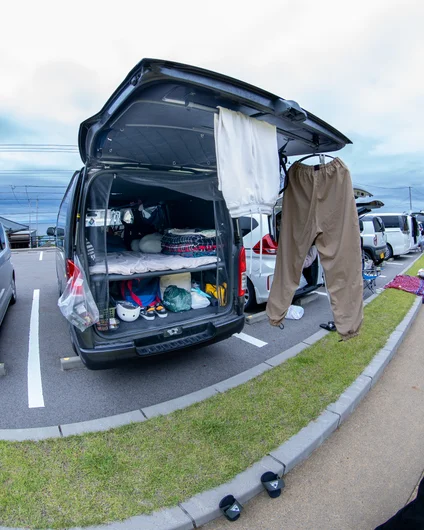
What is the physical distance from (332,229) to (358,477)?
173 centimetres

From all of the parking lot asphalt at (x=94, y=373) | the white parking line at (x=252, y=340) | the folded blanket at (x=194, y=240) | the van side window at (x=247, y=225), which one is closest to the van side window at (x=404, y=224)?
the parking lot asphalt at (x=94, y=373)

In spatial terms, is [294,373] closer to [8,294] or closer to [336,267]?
[336,267]

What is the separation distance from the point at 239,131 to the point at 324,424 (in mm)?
2350

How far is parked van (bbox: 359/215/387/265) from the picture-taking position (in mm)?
9672

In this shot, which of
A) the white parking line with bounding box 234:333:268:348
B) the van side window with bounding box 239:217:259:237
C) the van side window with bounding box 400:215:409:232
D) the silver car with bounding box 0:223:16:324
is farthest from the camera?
the van side window with bounding box 400:215:409:232

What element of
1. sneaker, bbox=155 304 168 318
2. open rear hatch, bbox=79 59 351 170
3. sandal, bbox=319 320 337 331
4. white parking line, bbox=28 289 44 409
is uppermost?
open rear hatch, bbox=79 59 351 170

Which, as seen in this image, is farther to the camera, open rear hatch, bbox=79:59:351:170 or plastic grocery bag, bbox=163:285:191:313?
plastic grocery bag, bbox=163:285:191:313

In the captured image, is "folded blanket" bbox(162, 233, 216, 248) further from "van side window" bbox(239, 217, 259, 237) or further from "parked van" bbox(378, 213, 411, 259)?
"parked van" bbox(378, 213, 411, 259)

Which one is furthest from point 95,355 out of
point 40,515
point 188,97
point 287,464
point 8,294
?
point 8,294

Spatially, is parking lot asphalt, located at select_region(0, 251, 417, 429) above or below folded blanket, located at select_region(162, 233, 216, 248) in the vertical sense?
below

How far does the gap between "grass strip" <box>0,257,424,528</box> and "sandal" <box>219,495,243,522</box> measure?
163 mm

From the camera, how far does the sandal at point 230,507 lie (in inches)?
75.5

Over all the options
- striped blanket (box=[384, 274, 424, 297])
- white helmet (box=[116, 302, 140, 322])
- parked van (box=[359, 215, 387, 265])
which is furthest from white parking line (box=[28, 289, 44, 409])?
parked van (box=[359, 215, 387, 265])

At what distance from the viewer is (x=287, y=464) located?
7.55 ft
